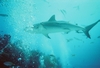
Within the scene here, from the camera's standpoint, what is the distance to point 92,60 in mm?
65250

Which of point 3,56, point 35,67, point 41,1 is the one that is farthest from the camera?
point 41,1

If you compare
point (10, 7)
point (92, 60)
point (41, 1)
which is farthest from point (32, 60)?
point (92, 60)

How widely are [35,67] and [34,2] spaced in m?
10.6

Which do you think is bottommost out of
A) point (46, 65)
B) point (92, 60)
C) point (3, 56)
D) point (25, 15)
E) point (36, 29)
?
point (92, 60)

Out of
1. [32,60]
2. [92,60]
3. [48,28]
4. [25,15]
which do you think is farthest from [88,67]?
[48,28]

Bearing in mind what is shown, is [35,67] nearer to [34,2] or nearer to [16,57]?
[16,57]

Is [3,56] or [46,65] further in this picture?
[46,65]

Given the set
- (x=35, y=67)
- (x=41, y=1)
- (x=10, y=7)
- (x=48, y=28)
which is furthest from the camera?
(x=10, y=7)

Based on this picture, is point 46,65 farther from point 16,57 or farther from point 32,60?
point 16,57

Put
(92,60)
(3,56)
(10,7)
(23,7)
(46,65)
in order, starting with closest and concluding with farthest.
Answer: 1. (3,56)
2. (46,65)
3. (23,7)
4. (10,7)
5. (92,60)

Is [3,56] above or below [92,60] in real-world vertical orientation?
above

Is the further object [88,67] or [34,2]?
[88,67]

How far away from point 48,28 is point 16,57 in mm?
5460

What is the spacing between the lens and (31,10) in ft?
76.8
